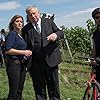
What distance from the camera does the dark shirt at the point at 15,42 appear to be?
625cm

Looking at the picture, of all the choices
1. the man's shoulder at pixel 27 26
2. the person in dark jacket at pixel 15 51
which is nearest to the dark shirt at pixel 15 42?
the person in dark jacket at pixel 15 51

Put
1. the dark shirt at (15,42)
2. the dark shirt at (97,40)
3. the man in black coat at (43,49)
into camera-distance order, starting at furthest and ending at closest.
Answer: the man in black coat at (43,49), the dark shirt at (15,42), the dark shirt at (97,40)

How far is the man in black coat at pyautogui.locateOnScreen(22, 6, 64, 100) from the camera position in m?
6.43

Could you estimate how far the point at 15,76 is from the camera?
249 inches

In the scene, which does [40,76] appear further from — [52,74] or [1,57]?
[1,57]

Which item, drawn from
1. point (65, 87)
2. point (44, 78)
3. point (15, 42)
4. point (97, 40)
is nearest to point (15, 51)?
point (15, 42)

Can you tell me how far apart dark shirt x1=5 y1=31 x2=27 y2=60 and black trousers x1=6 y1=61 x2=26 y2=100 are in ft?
0.47

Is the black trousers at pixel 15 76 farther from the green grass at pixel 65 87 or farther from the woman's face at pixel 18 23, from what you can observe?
the green grass at pixel 65 87

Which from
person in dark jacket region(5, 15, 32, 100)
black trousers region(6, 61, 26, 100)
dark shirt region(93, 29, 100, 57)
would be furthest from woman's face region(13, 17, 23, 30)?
dark shirt region(93, 29, 100, 57)

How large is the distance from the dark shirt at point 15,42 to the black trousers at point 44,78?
1.24ft

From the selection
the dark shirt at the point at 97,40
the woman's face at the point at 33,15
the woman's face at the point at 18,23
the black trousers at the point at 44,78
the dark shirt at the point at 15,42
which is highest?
the woman's face at the point at 33,15

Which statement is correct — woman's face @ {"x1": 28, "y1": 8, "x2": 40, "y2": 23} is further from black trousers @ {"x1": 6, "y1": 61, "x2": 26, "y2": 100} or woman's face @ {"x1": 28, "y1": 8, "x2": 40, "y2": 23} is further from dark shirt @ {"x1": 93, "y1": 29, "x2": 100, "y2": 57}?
dark shirt @ {"x1": 93, "y1": 29, "x2": 100, "y2": 57}

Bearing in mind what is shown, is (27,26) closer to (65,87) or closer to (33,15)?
(33,15)

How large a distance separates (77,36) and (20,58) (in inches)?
826
